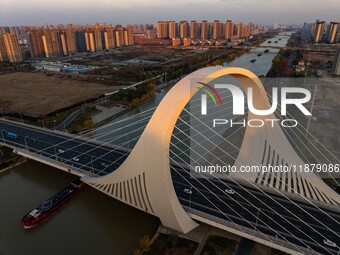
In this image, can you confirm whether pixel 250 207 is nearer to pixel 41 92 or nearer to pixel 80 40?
pixel 41 92

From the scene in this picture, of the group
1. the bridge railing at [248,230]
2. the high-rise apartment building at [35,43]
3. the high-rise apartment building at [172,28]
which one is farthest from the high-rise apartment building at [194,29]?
the bridge railing at [248,230]

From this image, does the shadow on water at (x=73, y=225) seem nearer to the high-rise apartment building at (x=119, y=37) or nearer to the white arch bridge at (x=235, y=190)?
the white arch bridge at (x=235, y=190)

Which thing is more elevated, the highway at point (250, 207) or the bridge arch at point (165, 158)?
the bridge arch at point (165, 158)

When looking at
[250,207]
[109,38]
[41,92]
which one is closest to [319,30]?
[109,38]

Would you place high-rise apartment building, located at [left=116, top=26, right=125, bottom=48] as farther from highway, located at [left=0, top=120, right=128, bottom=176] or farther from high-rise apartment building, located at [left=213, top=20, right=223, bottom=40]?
highway, located at [left=0, top=120, right=128, bottom=176]

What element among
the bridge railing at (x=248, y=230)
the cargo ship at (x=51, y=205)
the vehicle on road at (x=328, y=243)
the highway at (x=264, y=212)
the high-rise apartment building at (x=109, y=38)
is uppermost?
the high-rise apartment building at (x=109, y=38)

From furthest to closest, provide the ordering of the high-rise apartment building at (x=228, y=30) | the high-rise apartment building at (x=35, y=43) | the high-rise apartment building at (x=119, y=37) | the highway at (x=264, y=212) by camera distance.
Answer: the high-rise apartment building at (x=228, y=30) < the high-rise apartment building at (x=119, y=37) < the high-rise apartment building at (x=35, y=43) < the highway at (x=264, y=212)

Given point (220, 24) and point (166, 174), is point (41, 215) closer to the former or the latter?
point (166, 174)
